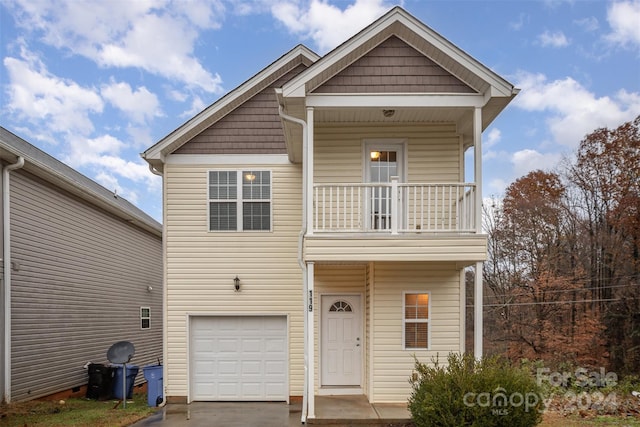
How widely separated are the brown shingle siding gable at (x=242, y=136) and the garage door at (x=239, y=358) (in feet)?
11.8

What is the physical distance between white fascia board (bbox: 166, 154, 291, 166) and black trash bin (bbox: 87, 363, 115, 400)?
561 cm

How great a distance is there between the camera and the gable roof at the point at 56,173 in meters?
9.48

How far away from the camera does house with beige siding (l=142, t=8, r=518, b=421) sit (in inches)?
308

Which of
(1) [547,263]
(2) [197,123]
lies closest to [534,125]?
(1) [547,263]

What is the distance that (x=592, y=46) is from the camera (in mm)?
19500

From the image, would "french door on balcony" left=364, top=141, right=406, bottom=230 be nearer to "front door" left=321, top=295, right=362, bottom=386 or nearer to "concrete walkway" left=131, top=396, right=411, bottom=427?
"front door" left=321, top=295, right=362, bottom=386

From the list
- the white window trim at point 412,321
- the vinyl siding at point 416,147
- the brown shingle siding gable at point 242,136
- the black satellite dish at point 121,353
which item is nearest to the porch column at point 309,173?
the vinyl siding at point 416,147

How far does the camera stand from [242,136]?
10133mm

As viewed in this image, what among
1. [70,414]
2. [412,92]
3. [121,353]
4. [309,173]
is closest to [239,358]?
[121,353]

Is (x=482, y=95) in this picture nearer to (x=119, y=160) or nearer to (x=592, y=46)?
(x=592, y=46)

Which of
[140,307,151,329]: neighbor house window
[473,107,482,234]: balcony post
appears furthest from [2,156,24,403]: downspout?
[473,107,482,234]: balcony post

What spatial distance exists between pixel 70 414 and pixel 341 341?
5.28 m

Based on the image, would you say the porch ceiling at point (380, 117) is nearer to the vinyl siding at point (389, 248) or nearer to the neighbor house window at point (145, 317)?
the vinyl siding at point (389, 248)

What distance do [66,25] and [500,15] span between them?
13.4m
